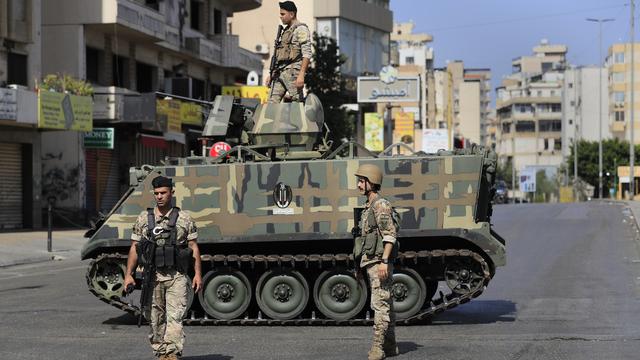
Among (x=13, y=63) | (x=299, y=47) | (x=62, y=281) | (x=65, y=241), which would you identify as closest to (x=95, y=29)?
(x=13, y=63)

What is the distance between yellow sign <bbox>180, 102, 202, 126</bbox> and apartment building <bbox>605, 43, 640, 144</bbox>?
330ft

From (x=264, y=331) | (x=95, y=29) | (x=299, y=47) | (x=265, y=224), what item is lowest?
(x=264, y=331)

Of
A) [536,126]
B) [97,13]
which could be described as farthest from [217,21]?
[536,126]

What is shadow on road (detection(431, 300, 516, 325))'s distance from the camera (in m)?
14.1

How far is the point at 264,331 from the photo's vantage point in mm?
13500

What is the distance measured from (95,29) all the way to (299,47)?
2566 centimetres

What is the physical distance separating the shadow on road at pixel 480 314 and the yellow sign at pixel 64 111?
2092 centimetres

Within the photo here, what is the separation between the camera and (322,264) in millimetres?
14000

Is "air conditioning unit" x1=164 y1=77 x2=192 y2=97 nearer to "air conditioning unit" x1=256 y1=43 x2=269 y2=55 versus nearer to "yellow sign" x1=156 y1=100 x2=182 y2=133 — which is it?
"yellow sign" x1=156 y1=100 x2=182 y2=133

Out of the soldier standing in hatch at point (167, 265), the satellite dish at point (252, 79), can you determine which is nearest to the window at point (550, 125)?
the satellite dish at point (252, 79)

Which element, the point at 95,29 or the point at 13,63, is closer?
the point at 13,63

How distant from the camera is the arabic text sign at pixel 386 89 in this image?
227 ft

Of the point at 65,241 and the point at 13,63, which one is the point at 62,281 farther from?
the point at 13,63

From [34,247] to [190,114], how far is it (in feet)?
51.6
